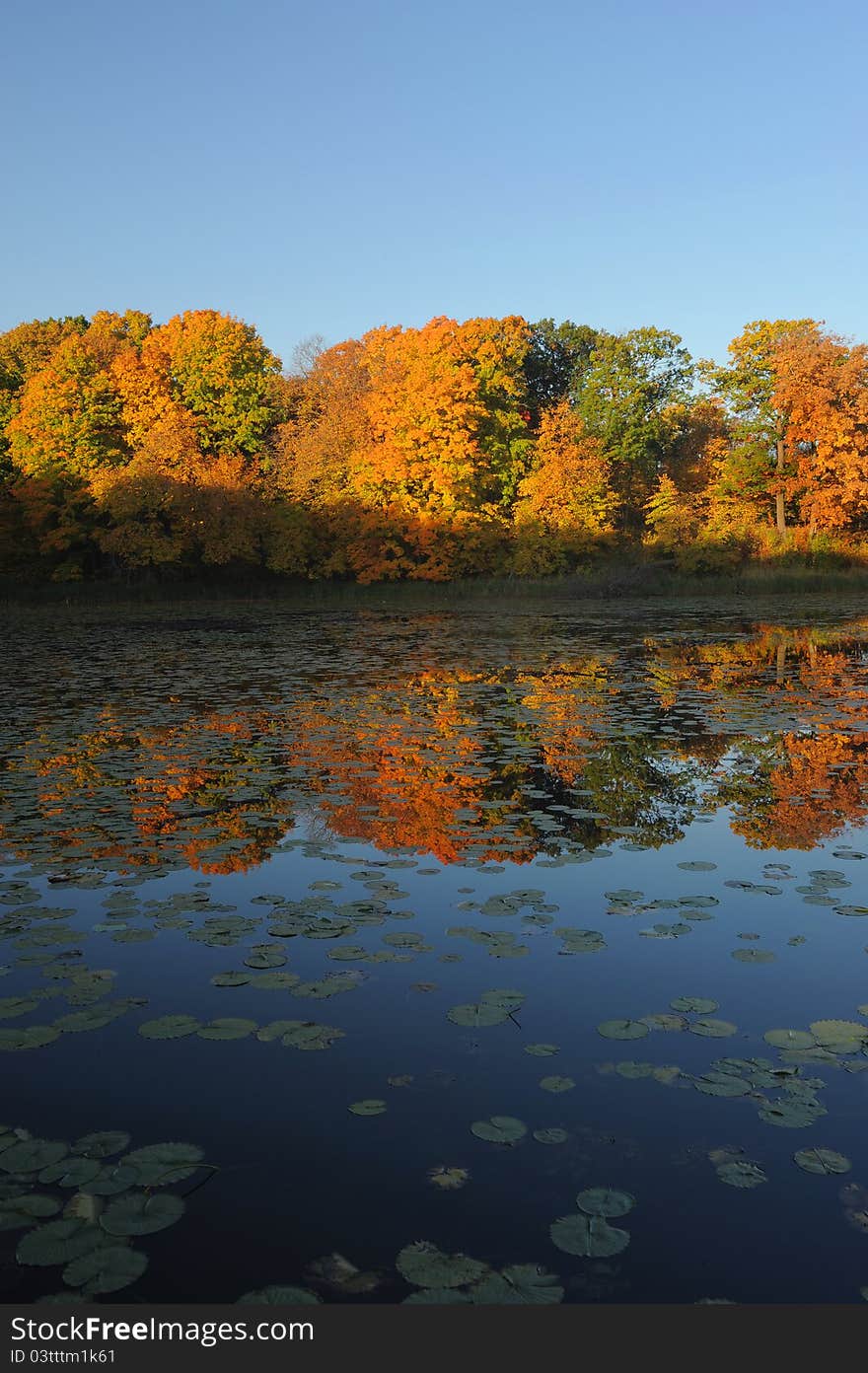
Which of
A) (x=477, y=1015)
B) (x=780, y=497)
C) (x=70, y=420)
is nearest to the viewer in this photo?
(x=477, y=1015)

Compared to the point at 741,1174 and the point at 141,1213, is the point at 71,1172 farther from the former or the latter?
the point at 741,1174

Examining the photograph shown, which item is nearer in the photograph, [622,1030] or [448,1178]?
[448,1178]

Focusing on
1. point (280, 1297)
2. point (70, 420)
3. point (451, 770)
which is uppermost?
point (70, 420)

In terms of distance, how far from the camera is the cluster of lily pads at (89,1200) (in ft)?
7.97

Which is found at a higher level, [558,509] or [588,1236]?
[558,509]

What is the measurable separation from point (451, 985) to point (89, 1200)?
170 centimetres

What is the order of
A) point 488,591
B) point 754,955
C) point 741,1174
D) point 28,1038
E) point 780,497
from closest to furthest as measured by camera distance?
point 741,1174, point 28,1038, point 754,955, point 488,591, point 780,497

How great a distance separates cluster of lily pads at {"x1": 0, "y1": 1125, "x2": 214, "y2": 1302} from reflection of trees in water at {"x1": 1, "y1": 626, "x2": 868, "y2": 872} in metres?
2.85

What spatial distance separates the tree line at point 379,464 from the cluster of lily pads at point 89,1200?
3455 cm

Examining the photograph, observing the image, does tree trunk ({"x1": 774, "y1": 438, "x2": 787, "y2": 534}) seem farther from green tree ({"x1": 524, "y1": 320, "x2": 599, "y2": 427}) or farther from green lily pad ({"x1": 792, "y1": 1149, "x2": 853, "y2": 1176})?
green lily pad ({"x1": 792, "y1": 1149, "x2": 853, "y2": 1176})

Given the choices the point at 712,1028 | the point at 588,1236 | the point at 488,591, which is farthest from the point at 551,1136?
the point at 488,591

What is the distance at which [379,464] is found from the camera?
37875mm

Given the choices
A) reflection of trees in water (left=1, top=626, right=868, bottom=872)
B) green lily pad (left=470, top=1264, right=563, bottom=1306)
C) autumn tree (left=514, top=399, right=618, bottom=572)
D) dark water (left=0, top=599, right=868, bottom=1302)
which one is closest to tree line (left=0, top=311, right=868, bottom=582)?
autumn tree (left=514, top=399, right=618, bottom=572)

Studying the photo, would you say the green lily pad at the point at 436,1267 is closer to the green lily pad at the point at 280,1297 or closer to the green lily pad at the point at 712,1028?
the green lily pad at the point at 280,1297
